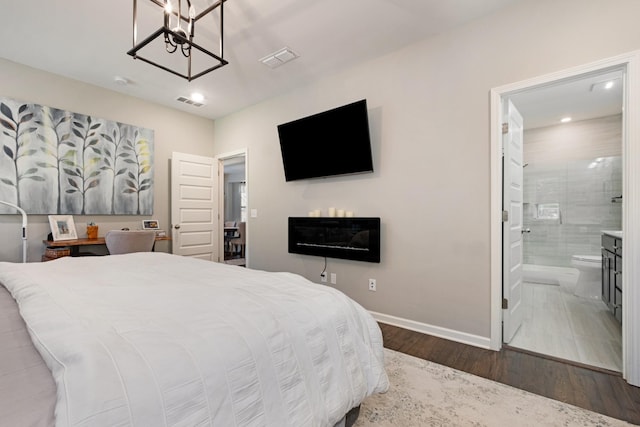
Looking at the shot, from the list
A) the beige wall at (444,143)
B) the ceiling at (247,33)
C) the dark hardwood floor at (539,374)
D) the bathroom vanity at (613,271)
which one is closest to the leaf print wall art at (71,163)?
the ceiling at (247,33)

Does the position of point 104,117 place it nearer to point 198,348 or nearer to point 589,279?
point 198,348

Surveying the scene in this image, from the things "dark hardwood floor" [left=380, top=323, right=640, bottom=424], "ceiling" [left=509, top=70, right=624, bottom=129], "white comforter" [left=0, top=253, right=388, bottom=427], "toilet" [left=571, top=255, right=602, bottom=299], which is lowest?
"dark hardwood floor" [left=380, top=323, right=640, bottom=424]

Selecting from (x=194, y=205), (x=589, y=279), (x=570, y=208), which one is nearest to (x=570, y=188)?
(x=570, y=208)

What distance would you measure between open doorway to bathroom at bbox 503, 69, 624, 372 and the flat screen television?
1262 mm

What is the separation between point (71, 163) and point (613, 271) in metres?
5.76

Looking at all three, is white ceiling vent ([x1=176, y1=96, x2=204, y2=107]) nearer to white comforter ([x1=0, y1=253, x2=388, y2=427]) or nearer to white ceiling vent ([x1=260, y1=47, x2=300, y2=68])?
white ceiling vent ([x1=260, y1=47, x2=300, y2=68])

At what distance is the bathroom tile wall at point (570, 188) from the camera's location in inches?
170

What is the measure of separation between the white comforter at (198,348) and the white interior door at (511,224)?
1.55m

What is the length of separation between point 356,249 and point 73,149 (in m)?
3.46

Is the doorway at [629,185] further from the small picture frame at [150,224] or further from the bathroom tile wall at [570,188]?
the small picture frame at [150,224]

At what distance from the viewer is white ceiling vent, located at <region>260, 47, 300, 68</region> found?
2784mm

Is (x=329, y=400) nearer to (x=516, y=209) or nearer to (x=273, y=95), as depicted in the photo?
(x=516, y=209)

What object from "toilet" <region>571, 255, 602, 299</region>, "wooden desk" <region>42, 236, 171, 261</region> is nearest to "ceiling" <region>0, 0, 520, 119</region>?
"wooden desk" <region>42, 236, 171, 261</region>

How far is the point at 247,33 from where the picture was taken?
2500 mm
